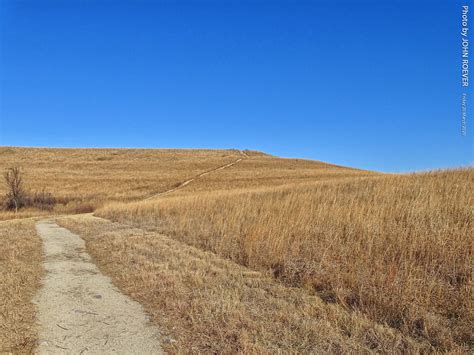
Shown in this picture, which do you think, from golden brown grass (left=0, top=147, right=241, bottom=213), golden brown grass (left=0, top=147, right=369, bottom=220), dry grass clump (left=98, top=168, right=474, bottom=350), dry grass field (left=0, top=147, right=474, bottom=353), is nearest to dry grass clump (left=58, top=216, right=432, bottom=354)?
dry grass field (left=0, top=147, right=474, bottom=353)

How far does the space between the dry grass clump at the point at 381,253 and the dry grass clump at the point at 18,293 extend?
423 centimetres

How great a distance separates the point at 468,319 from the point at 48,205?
40.9 metres

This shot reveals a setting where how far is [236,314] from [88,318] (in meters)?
2.26

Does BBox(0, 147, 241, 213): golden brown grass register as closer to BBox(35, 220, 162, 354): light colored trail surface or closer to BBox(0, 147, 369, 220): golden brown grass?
BBox(0, 147, 369, 220): golden brown grass

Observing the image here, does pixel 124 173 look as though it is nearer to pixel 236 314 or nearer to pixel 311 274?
pixel 311 274

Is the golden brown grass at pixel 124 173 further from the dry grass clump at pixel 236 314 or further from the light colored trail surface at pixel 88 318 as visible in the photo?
the dry grass clump at pixel 236 314

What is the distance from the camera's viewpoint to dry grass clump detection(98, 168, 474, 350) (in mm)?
5339

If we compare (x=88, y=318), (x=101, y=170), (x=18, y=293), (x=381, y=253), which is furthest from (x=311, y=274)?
(x=101, y=170)

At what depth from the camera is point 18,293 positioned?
676 cm

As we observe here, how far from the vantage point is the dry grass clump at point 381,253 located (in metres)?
5.34

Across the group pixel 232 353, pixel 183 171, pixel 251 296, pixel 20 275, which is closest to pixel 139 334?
pixel 232 353

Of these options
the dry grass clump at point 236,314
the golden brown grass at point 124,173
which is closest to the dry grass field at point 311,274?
the dry grass clump at point 236,314

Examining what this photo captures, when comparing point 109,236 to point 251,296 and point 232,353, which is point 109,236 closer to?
point 251,296

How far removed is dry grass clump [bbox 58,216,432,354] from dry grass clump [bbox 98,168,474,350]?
439mm
